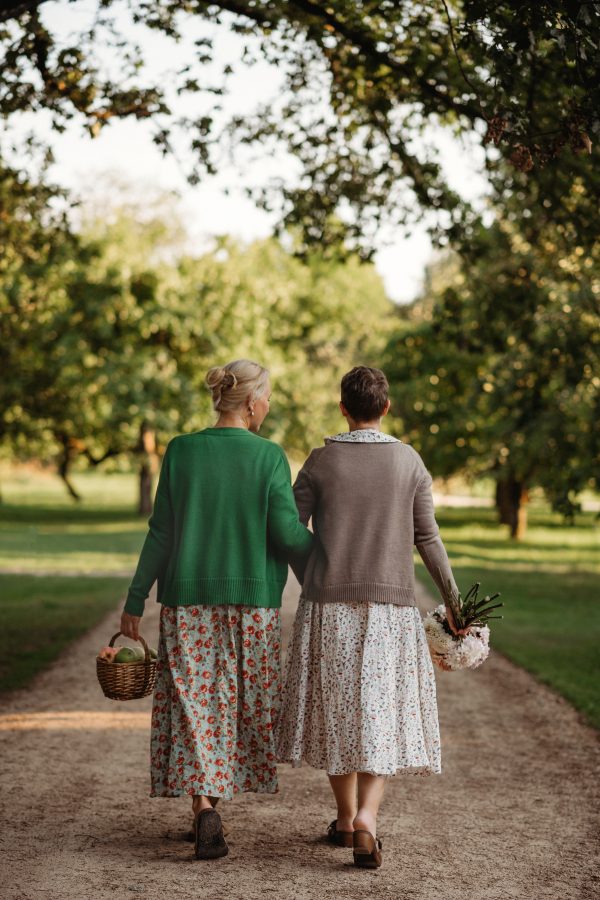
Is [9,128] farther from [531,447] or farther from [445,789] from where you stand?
[531,447]

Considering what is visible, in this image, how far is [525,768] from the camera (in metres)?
6.83

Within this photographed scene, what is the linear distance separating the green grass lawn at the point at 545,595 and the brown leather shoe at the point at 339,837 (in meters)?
3.77

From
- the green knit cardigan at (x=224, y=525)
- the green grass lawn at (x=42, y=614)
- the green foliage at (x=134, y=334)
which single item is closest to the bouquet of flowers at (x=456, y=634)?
the green knit cardigan at (x=224, y=525)

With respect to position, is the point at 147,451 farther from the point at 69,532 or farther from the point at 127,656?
the point at 127,656

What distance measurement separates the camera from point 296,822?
17.9 feet

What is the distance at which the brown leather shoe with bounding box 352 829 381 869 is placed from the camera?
15.2 ft

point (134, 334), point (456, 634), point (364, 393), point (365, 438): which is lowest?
point (456, 634)

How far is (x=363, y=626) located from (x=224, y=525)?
30.5 inches

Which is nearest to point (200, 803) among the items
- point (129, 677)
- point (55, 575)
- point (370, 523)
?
point (129, 677)

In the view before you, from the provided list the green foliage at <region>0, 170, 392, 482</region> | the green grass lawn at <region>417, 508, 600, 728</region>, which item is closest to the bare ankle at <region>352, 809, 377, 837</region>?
the green grass lawn at <region>417, 508, 600, 728</region>

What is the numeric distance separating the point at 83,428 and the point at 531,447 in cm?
2390

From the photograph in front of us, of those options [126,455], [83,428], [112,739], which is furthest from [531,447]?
[126,455]

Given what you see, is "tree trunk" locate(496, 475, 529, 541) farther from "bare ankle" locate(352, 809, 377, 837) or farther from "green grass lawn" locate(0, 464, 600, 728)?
"bare ankle" locate(352, 809, 377, 837)

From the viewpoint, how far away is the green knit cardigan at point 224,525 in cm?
491
